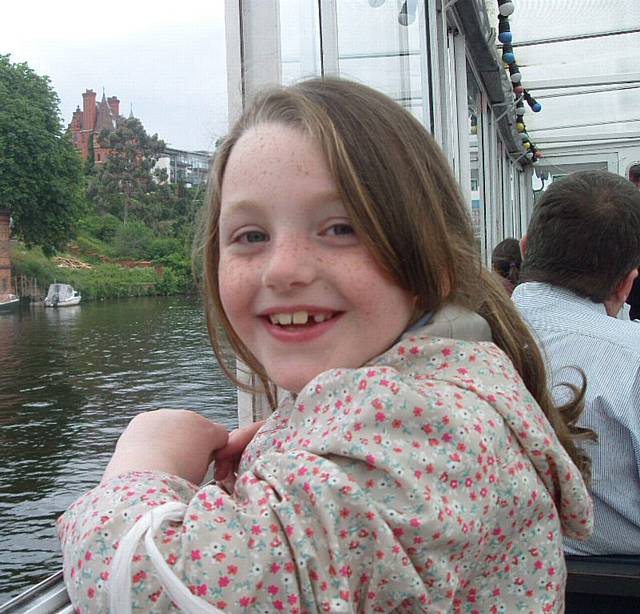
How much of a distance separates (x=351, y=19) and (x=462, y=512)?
5.81 feet

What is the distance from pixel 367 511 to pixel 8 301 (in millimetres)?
1070

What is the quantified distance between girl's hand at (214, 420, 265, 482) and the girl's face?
0.18 m

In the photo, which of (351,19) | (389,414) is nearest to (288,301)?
(389,414)

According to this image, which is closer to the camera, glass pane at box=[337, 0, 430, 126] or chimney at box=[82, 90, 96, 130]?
chimney at box=[82, 90, 96, 130]

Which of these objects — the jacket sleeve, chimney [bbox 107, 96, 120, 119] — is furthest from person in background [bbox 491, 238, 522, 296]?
the jacket sleeve

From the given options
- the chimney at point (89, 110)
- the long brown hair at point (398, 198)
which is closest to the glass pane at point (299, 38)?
the chimney at point (89, 110)

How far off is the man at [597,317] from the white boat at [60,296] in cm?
92

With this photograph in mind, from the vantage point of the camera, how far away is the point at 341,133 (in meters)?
0.73

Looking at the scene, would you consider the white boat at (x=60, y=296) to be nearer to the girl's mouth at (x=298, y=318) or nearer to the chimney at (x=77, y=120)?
the chimney at (x=77, y=120)

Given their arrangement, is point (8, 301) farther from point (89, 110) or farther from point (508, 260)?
point (508, 260)

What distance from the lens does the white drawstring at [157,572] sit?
56 cm

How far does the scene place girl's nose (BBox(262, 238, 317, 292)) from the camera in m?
0.70

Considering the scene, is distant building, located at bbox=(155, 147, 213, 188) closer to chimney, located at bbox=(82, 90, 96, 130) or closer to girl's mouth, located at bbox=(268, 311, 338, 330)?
chimney, located at bbox=(82, 90, 96, 130)

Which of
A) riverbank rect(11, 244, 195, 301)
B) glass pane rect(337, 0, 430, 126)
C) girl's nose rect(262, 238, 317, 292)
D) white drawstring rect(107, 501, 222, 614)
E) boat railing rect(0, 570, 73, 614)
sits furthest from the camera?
glass pane rect(337, 0, 430, 126)
